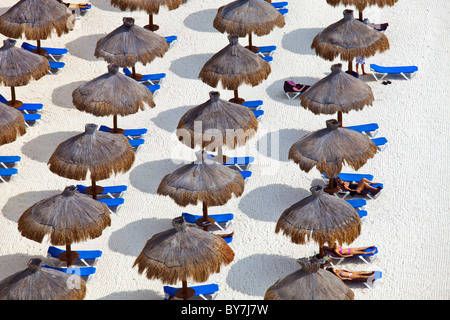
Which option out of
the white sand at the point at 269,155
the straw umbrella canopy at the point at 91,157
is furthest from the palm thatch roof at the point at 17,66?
the straw umbrella canopy at the point at 91,157

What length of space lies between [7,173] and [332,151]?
806 cm

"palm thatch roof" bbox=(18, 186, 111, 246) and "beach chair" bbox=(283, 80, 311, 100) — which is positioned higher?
"palm thatch roof" bbox=(18, 186, 111, 246)

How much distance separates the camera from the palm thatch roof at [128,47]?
26.0m

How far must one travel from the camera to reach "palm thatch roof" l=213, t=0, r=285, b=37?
27.5 metres

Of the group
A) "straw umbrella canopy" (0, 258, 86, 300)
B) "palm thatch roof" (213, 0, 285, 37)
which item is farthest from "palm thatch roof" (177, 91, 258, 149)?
"straw umbrella canopy" (0, 258, 86, 300)

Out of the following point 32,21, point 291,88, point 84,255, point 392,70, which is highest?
point 32,21

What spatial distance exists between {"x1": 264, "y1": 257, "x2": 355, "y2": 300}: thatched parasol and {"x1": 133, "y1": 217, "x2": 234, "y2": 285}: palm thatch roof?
1.42 m

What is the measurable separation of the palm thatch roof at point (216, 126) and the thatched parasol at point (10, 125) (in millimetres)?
4004

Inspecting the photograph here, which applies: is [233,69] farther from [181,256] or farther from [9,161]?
[181,256]

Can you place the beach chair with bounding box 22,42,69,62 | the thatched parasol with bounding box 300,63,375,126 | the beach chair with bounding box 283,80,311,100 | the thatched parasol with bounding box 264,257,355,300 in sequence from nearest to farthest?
the thatched parasol with bounding box 264,257,355,300
the thatched parasol with bounding box 300,63,375,126
the beach chair with bounding box 283,80,311,100
the beach chair with bounding box 22,42,69,62

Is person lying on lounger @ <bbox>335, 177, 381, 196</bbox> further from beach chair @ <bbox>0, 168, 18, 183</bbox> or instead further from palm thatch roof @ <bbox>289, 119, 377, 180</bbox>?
beach chair @ <bbox>0, 168, 18, 183</bbox>

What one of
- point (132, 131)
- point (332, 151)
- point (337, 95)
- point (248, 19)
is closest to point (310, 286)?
point (332, 151)

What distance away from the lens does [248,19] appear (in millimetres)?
27516

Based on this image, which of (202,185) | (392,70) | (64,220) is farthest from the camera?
(392,70)
